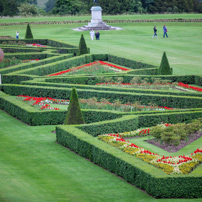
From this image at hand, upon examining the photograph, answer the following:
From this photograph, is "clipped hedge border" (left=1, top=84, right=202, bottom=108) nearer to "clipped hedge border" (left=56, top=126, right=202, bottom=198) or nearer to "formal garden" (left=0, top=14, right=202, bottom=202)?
"formal garden" (left=0, top=14, right=202, bottom=202)

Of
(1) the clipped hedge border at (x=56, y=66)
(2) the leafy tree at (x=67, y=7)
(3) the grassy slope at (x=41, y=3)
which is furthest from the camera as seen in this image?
(3) the grassy slope at (x=41, y=3)

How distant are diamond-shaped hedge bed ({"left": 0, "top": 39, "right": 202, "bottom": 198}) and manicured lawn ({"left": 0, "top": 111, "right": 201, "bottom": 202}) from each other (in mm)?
347

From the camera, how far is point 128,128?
1902 centimetres

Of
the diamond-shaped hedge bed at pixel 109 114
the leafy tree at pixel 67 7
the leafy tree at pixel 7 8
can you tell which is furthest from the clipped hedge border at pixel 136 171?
the leafy tree at pixel 67 7

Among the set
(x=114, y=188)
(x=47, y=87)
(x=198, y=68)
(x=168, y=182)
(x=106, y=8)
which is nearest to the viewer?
(x=168, y=182)

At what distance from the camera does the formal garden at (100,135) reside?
12.7m

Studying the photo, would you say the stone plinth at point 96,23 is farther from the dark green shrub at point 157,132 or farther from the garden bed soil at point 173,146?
the dark green shrub at point 157,132

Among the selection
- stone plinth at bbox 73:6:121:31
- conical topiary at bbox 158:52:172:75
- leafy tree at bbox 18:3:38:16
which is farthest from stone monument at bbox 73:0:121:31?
conical topiary at bbox 158:52:172:75

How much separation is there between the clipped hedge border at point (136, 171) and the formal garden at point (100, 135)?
0.03m

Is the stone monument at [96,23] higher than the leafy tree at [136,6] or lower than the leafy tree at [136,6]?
lower

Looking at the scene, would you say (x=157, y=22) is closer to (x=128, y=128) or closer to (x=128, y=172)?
(x=128, y=128)

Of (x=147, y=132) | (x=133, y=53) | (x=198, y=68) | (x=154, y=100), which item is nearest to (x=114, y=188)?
(x=147, y=132)

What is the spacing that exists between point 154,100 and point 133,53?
69.4 ft

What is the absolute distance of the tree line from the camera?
290 feet
